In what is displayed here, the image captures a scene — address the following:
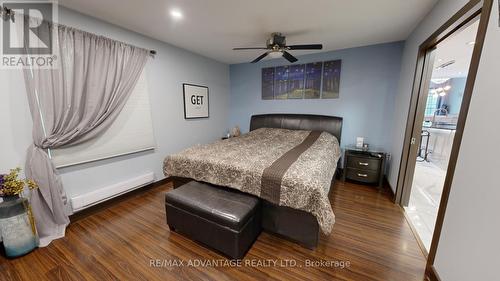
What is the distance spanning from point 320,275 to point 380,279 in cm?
48

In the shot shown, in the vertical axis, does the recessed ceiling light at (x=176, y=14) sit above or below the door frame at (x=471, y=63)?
above

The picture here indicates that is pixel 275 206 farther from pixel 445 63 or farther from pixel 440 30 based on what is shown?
pixel 445 63

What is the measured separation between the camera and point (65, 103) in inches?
81.4

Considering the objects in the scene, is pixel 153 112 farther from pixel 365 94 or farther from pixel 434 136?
pixel 434 136

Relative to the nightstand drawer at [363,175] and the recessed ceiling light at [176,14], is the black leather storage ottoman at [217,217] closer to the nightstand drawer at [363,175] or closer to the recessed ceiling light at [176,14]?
the recessed ceiling light at [176,14]

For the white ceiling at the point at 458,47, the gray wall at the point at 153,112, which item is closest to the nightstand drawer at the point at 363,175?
the white ceiling at the point at 458,47

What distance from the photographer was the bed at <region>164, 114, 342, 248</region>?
1620 millimetres

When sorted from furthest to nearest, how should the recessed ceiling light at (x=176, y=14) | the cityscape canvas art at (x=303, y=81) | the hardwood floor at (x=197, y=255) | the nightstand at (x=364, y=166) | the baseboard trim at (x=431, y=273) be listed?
1. the cityscape canvas art at (x=303, y=81)
2. the nightstand at (x=364, y=166)
3. the recessed ceiling light at (x=176, y=14)
4. the hardwood floor at (x=197, y=255)
5. the baseboard trim at (x=431, y=273)

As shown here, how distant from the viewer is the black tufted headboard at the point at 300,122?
3.67 m

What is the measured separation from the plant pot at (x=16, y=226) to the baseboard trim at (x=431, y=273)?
3.59 metres

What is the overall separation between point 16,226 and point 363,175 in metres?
4.47

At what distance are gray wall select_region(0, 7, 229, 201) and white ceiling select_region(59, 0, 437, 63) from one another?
172 mm

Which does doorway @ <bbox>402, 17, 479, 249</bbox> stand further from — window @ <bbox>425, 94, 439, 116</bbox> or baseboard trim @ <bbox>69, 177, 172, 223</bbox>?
baseboard trim @ <bbox>69, 177, 172, 223</bbox>

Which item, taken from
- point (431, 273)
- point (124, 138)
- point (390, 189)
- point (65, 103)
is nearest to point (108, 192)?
point (124, 138)
